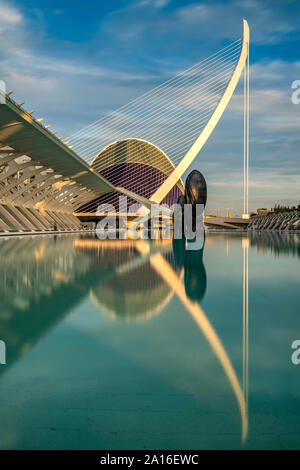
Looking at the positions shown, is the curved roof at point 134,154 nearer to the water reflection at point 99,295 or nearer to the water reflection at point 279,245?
the water reflection at point 279,245

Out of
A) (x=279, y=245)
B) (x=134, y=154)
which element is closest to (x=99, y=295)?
(x=279, y=245)

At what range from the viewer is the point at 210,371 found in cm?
223

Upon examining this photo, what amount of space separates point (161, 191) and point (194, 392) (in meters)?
32.3

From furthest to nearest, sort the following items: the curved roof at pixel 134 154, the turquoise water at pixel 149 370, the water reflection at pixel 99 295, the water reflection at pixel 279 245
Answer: the curved roof at pixel 134 154 → the water reflection at pixel 279 245 → the water reflection at pixel 99 295 → the turquoise water at pixel 149 370

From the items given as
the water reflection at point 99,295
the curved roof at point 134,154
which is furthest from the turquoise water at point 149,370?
the curved roof at point 134,154

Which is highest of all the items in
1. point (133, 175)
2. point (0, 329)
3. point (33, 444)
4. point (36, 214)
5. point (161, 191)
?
point (133, 175)

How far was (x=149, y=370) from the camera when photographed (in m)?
2.25

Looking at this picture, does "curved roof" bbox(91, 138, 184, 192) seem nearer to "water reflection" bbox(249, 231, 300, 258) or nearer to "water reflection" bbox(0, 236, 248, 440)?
"water reflection" bbox(249, 231, 300, 258)

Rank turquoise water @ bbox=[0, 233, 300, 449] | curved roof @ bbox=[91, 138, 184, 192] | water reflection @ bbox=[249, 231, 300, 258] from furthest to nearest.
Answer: curved roof @ bbox=[91, 138, 184, 192]
water reflection @ bbox=[249, 231, 300, 258]
turquoise water @ bbox=[0, 233, 300, 449]

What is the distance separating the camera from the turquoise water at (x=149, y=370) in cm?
159

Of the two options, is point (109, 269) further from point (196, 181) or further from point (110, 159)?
point (110, 159)

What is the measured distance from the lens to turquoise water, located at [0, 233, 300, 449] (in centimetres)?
159

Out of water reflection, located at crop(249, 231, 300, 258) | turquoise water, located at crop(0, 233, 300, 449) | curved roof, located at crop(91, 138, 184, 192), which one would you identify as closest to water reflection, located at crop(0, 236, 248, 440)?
turquoise water, located at crop(0, 233, 300, 449)

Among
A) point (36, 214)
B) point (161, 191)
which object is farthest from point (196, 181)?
point (36, 214)
